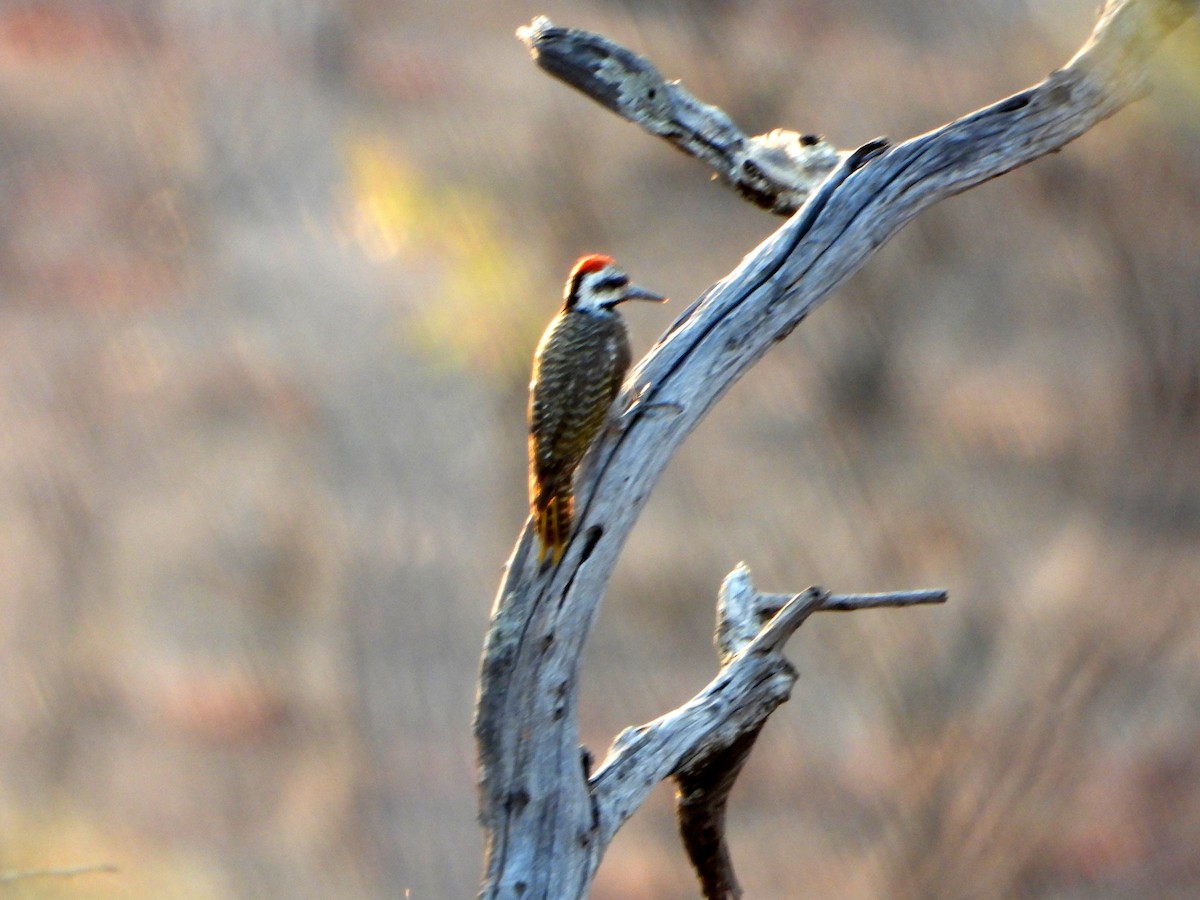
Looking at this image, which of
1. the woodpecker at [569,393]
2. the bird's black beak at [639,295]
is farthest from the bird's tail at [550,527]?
the bird's black beak at [639,295]

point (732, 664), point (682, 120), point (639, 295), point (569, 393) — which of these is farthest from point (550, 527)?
point (682, 120)

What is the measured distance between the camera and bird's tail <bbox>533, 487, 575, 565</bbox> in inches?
77.0

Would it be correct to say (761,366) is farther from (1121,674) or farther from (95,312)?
(95,312)

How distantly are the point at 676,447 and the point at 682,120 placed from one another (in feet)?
1.99

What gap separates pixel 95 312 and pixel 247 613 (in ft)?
3.01

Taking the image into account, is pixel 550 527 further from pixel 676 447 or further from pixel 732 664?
pixel 732 664

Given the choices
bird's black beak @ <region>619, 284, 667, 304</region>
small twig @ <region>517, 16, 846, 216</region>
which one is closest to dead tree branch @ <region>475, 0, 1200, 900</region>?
small twig @ <region>517, 16, 846, 216</region>

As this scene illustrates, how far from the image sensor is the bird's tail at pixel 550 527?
1.96 m

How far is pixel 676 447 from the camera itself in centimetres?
209

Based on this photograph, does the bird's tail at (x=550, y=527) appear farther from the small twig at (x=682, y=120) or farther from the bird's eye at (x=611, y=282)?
the small twig at (x=682, y=120)

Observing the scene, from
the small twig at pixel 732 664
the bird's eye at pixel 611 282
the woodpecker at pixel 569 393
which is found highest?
the bird's eye at pixel 611 282

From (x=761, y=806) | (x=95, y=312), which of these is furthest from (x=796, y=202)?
(x=95, y=312)

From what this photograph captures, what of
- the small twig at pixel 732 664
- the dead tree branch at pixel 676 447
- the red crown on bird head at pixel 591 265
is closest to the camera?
the dead tree branch at pixel 676 447

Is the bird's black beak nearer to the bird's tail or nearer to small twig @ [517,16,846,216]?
small twig @ [517,16,846,216]
